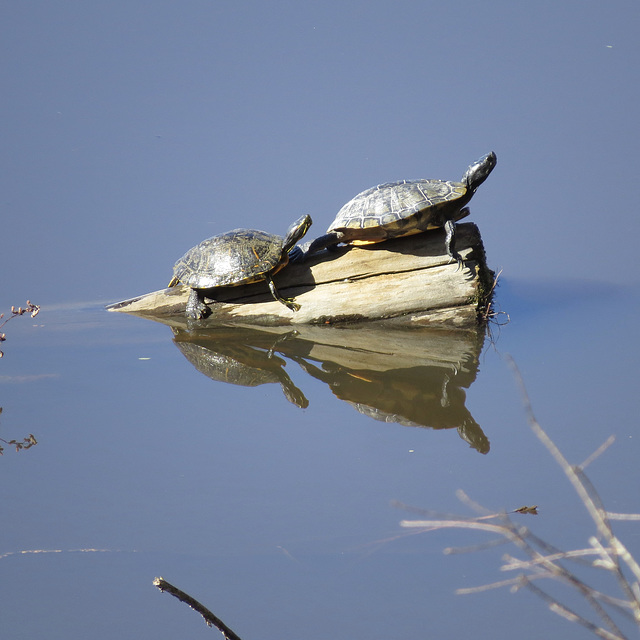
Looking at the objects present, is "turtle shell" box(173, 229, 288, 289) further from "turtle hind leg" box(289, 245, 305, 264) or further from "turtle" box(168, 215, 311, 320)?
"turtle hind leg" box(289, 245, 305, 264)

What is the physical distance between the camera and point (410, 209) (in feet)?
16.4

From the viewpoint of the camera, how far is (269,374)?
4387 mm

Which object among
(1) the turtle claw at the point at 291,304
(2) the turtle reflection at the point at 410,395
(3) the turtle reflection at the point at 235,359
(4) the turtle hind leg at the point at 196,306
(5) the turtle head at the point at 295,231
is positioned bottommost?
(2) the turtle reflection at the point at 410,395

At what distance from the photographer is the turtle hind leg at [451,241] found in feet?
16.5

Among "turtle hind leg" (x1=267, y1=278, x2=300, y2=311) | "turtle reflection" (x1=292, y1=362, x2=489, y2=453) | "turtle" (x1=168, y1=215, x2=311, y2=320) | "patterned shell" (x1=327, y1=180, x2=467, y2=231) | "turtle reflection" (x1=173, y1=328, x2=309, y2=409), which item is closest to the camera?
"turtle reflection" (x1=292, y1=362, x2=489, y2=453)

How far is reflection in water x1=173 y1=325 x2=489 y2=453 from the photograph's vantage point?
3699mm

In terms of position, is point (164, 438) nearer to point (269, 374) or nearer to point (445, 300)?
point (269, 374)

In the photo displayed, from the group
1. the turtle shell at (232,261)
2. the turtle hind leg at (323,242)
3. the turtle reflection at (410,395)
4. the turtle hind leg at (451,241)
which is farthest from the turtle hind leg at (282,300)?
the turtle hind leg at (451,241)

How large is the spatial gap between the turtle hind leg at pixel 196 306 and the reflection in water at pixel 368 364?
166 millimetres

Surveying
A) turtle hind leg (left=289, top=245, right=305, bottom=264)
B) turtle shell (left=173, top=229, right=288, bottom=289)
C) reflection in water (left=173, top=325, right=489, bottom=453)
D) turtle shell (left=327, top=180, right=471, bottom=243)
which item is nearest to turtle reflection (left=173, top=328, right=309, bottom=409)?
reflection in water (left=173, top=325, right=489, bottom=453)

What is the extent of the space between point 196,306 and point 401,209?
6.48ft

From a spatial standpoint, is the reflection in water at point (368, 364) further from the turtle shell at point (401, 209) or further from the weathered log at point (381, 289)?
the turtle shell at point (401, 209)

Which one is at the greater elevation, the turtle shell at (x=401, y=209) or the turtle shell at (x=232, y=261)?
the turtle shell at (x=401, y=209)

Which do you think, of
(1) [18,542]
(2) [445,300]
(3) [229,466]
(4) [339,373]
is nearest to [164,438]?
(3) [229,466]
